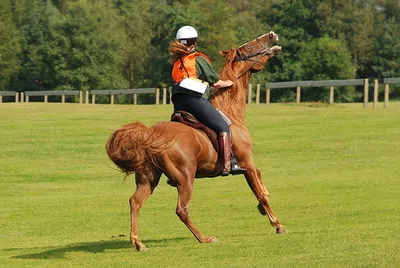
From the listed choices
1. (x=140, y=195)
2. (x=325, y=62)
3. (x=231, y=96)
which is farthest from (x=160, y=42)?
(x=140, y=195)

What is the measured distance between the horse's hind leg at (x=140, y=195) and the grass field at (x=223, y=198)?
0.87 feet

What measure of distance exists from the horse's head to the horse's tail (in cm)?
233

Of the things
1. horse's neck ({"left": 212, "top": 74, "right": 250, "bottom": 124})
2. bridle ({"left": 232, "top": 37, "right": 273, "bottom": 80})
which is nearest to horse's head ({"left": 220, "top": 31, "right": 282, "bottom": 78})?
bridle ({"left": 232, "top": 37, "right": 273, "bottom": 80})

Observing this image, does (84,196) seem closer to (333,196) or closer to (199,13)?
(333,196)

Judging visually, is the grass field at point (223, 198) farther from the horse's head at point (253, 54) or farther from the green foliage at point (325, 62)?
the green foliage at point (325, 62)

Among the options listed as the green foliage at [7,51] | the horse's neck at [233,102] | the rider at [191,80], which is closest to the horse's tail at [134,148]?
the rider at [191,80]

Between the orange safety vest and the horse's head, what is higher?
the horse's head

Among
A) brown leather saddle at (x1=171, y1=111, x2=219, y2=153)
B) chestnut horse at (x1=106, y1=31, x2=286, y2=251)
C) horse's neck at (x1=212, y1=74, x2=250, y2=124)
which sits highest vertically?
horse's neck at (x1=212, y1=74, x2=250, y2=124)

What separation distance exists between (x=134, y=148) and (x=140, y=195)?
2.21 ft

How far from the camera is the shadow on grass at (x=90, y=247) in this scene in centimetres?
1380

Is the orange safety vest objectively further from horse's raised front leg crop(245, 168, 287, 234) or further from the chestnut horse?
horse's raised front leg crop(245, 168, 287, 234)

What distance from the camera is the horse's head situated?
15.2 m

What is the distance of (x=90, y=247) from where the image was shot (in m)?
14.6

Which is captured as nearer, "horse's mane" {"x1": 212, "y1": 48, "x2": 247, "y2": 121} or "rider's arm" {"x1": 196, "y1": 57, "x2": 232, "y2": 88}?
"rider's arm" {"x1": 196, "y1": 57, "x2": 232, "y2": 88}
